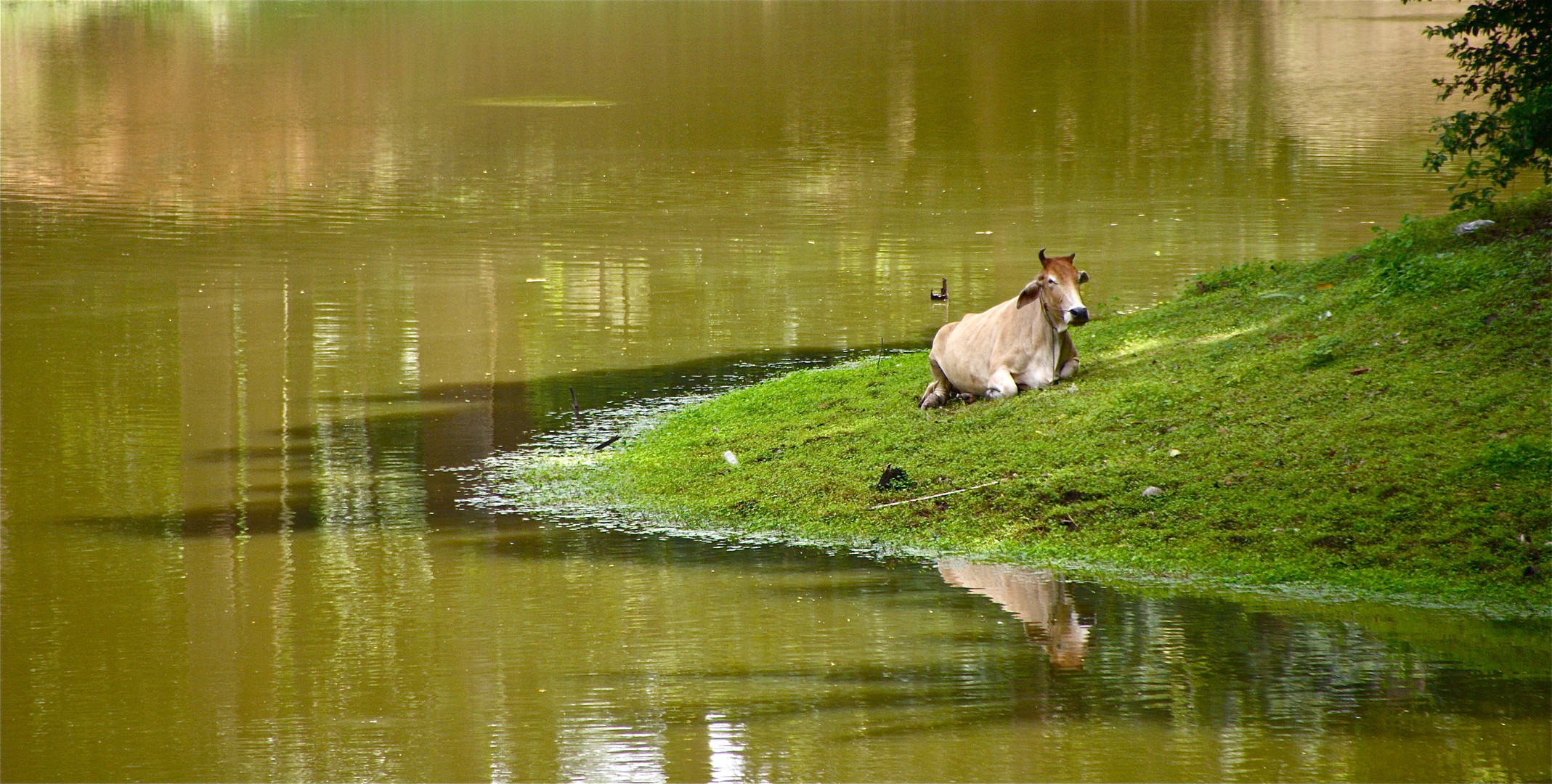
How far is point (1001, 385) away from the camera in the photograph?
38.5 ft

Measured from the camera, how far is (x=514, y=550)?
10.1 m

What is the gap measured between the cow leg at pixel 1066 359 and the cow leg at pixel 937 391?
0.82 m

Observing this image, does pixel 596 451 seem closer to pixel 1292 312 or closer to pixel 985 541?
pixel 985 541

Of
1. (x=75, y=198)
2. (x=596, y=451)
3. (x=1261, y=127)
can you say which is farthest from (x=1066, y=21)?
(x=596, y=451)

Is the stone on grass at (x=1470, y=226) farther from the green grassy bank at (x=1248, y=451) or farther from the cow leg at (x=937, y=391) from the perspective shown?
the cow leg at (x=937, y=391)

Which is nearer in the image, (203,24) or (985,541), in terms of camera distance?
(985,541)

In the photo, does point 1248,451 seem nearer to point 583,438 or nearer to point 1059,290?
point 1059,290

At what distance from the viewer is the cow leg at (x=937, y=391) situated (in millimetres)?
12117

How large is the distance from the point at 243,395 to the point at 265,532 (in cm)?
457

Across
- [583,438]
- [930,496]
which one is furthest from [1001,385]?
[583,438]

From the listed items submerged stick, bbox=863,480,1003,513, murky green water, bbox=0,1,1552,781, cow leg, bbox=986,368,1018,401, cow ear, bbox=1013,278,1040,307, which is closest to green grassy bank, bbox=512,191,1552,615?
submerged stick, bbox=863,480,1003,513

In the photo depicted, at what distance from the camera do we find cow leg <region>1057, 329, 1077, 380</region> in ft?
39.2

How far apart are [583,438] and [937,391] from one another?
2.97 meters

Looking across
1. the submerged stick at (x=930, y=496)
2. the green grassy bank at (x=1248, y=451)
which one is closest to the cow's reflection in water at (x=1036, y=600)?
the green grassy bank at (x=1248, y=451)
